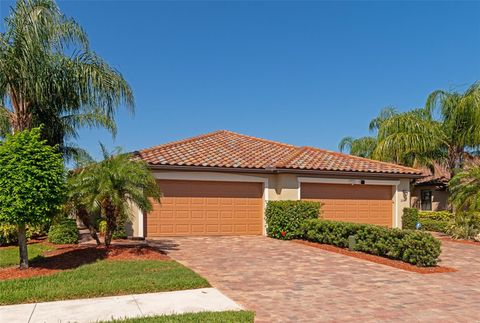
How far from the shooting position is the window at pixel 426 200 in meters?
30.5

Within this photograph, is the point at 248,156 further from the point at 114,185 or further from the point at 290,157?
the point at 114,185

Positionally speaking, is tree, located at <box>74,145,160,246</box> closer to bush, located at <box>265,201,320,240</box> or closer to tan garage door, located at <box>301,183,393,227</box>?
bush, located at <box>265,201,320,240</box>

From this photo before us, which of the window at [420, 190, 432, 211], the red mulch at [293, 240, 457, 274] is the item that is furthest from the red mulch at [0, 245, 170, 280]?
the window at [420, 190, 432, 211]

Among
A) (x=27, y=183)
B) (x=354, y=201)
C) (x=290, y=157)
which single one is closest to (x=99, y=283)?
(x=27, y=183)

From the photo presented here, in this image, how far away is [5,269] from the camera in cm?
997

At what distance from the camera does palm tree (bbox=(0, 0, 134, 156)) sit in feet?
41.4

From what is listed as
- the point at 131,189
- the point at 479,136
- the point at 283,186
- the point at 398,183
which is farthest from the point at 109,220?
the point at 479,136

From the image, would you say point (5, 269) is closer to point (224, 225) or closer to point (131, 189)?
point (131, 189)

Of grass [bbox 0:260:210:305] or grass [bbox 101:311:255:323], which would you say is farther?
grass [bbox 0:260:210:305]

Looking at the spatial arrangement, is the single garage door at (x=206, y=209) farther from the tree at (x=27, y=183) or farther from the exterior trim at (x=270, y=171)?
the tree at (x=27, y=183)

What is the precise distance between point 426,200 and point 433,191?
0.95 m

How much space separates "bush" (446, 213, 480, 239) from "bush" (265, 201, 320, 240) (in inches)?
252

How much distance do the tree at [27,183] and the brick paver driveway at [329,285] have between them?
388cm

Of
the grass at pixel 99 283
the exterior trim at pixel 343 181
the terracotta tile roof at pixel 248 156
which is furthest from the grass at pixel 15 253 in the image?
the exterior trim at pixel 343 181
